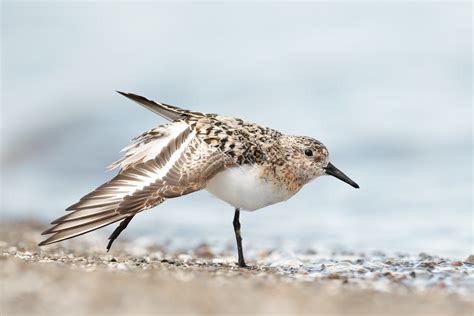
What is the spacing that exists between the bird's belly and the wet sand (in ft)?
2.14

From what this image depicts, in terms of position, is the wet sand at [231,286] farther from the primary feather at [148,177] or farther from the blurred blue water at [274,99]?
the blurred blue water at [274,99]

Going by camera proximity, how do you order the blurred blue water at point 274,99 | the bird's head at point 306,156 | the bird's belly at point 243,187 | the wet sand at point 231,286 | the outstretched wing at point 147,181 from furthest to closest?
the blurred blue water at point 274,99
the bird's head at point 306,156
the bird's belly at point 243,187
the outstretched wing at point 147,181
the wet sand at point 231,286

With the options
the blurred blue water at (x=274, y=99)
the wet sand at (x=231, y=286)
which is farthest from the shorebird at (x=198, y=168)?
the blurred blue water at (x=274, y=99)

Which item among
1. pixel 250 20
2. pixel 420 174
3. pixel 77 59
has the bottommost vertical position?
pixel 420 174

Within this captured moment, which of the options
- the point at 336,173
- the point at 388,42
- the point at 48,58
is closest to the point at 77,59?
the point at 48,58

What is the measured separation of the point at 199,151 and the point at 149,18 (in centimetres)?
2217

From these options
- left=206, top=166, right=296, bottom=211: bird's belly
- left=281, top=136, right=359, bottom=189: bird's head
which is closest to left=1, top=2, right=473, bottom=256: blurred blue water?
left=281, top=136, right=359, bottom=189: bird's head

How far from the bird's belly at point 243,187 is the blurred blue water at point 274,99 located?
9.32 ft

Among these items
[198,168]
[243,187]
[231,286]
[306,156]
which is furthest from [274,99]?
[231,286]

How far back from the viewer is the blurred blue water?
12.2 metres

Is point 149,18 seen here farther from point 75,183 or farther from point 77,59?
point 75,183

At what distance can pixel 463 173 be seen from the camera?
14266 mm

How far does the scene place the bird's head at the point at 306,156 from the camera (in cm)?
807

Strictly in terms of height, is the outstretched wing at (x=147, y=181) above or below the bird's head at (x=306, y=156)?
below
